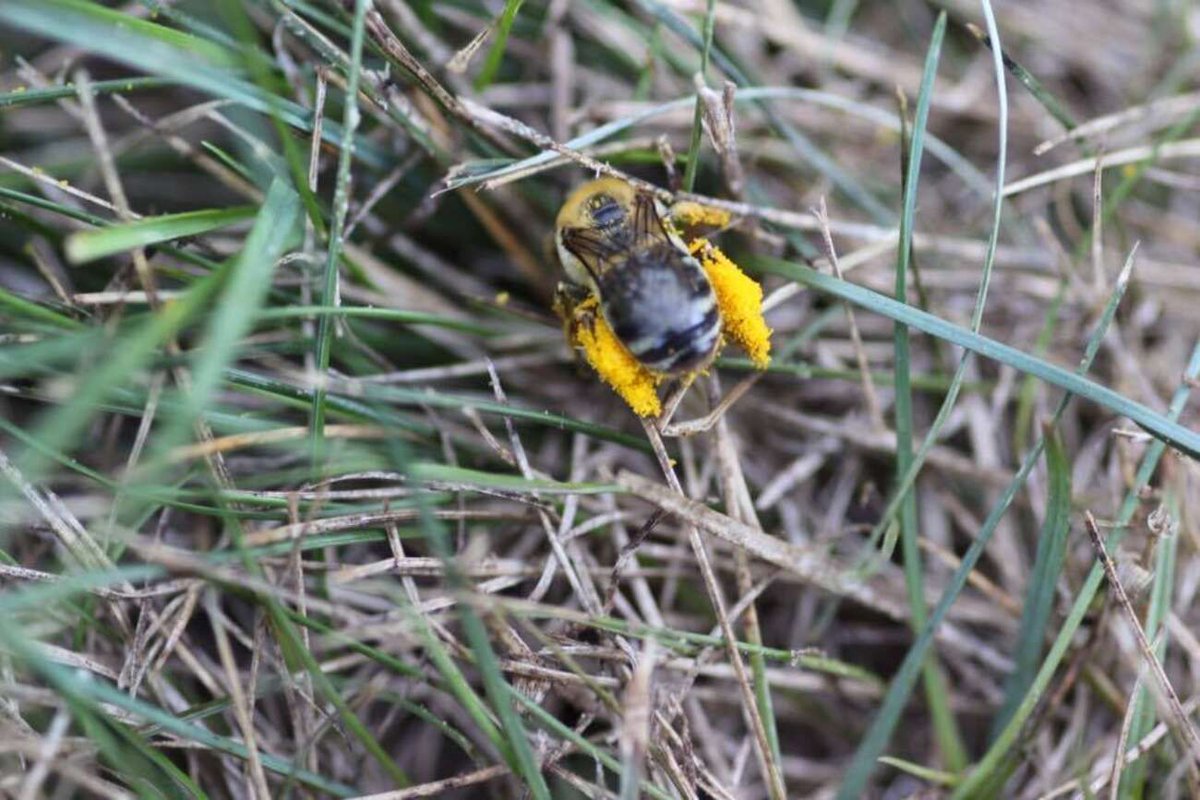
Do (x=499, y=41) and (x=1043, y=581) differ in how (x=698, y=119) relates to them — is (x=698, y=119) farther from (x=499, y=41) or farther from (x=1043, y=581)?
(x=1043, y=581)

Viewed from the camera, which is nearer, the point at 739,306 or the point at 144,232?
the point at 144,232

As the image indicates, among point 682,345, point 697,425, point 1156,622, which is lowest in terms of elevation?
point 1156,622

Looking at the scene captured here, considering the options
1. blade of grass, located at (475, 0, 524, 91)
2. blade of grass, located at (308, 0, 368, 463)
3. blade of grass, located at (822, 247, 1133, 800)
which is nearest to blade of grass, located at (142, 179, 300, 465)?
blade of grass, located at (308, 0, 368, 463)

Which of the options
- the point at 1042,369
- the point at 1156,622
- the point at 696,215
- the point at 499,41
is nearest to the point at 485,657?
the point at 696,215

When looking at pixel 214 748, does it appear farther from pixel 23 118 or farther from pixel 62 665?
pixel 23 118

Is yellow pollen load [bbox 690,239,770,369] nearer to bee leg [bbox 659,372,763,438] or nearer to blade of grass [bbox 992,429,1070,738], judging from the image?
bee leg [bbox 659,372,763,438]
